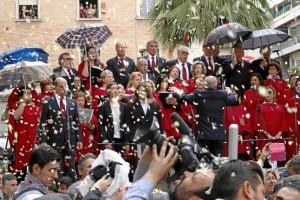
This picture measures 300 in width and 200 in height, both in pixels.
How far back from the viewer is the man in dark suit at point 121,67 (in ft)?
48.4

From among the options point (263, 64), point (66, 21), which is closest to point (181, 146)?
point (263, 64)

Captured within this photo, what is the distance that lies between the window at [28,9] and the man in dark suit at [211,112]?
19.0 m

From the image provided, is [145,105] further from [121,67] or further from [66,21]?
[66,21]

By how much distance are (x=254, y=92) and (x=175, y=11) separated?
8547 millimetres

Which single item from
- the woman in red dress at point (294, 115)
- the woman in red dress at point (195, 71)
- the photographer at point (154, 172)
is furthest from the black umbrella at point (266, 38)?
the photographer at point (154, 172)

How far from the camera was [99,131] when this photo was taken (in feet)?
41.9

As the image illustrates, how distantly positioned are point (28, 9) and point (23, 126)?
59.1 ft

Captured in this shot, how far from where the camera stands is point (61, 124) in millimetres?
12289

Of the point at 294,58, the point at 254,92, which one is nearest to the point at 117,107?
the point at 254,92

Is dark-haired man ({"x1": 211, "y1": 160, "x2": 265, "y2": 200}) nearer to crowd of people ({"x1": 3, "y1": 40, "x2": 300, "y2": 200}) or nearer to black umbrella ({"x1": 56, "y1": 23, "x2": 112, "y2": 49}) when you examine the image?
crowd of people ({"x1": 3, "y1": 40, "x2": 300, "y2": 200})

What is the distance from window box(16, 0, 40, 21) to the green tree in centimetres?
885

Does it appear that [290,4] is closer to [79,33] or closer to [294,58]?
[294,58]

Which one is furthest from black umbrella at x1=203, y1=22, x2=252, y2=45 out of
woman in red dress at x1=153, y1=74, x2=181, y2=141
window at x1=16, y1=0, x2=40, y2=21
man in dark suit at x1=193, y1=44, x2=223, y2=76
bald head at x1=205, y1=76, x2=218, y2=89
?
window at x1=16, y1=0, x2=40, y2=21

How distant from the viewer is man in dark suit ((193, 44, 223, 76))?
1445 centimetres
